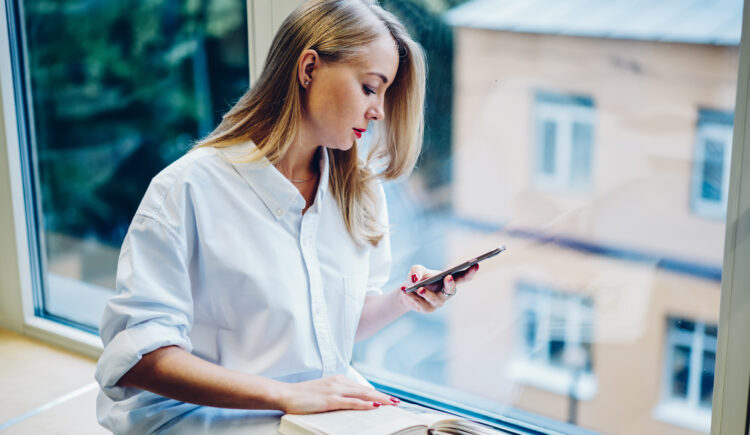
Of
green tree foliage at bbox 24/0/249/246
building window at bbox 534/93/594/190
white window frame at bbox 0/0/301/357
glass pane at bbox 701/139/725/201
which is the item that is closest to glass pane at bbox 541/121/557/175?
building window at bbox 534/93/594/190

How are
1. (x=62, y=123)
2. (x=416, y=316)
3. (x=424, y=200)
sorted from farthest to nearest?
(x=62, y=123), (x=416, y=316), (x=424, y=200)

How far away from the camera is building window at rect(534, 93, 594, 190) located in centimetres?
132

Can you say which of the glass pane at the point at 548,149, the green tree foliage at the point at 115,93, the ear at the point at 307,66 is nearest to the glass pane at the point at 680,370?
the glass pane at the point at 548,149

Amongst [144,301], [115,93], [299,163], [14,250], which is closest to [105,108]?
[115,93]

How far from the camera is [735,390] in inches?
44.2

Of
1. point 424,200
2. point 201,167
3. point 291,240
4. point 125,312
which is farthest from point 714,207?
point 125,312

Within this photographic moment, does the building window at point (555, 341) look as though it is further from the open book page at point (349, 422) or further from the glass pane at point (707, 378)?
the open book page at point (349, 422)

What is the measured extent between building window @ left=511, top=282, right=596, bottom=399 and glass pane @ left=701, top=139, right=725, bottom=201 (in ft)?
1.05

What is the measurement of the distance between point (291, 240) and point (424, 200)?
17.3 inches

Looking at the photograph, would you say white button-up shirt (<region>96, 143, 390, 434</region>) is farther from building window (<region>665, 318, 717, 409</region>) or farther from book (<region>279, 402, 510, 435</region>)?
building window (<region>665, 318, 717, 409</region>)

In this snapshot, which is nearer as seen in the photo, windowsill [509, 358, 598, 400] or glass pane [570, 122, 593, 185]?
glass pane [570, 122, 593, 185]

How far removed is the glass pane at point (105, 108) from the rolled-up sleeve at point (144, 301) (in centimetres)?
70

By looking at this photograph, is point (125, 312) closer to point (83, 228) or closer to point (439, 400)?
point (439, 400)

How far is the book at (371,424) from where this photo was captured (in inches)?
40.0
